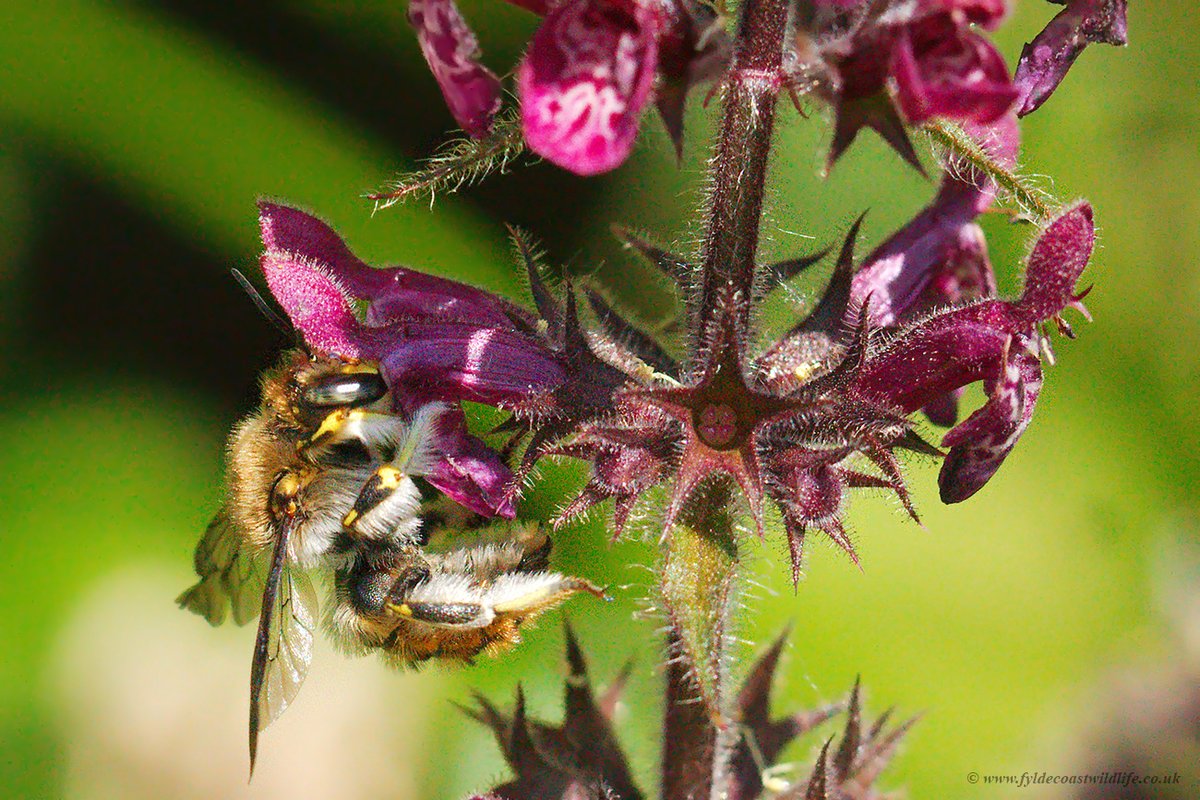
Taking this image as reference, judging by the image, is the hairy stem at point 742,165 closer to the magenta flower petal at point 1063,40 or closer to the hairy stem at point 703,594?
the hairy stem at point 703,594

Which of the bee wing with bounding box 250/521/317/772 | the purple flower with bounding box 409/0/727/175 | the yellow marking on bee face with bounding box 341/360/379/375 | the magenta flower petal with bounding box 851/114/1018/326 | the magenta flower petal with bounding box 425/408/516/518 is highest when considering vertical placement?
the magenta flower petal with bounding box 851/114/1018/326

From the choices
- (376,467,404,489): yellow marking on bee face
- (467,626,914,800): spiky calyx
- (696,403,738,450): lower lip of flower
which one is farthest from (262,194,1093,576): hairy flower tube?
(467,626,914,800): spiky calyx

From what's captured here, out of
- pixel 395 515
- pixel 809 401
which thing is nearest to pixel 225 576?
pixel 395 515

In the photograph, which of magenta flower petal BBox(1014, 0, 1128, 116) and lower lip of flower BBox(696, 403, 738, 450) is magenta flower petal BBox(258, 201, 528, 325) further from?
magenta flower petal BBox(1014, 0, 1128, 116)

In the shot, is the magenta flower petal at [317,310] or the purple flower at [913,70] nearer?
the purple flower at [913,70]

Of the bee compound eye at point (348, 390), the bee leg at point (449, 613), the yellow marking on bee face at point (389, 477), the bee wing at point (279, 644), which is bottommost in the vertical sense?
the bee wing at point (279, 644)

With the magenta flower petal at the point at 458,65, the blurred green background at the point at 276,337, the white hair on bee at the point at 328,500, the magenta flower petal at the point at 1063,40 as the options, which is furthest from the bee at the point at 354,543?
the blurred green background at the point at 276,337
